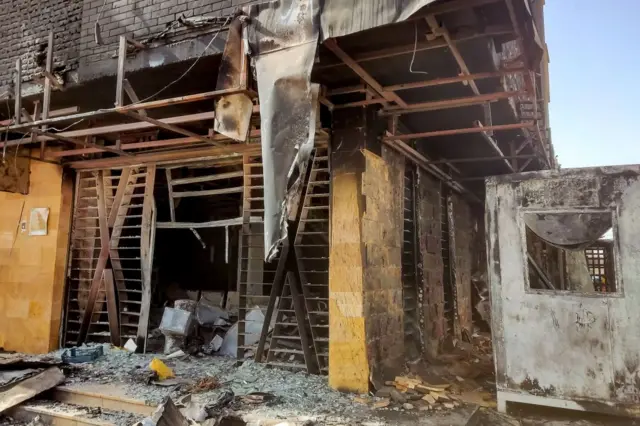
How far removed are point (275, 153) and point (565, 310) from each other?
3.67 meters

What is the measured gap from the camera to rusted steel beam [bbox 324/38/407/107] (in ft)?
13.7

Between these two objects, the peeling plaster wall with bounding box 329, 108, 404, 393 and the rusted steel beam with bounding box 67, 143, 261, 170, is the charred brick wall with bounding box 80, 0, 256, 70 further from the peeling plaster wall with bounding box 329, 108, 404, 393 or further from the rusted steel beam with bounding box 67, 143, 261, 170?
the peeling plaster wall with bounding box 329, 108, 404, 393

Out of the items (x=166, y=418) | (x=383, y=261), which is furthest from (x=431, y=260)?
(x=166, y=418)

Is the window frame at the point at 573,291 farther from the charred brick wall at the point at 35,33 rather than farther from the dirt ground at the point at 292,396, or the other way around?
the charred brick wall at the point at 35,33

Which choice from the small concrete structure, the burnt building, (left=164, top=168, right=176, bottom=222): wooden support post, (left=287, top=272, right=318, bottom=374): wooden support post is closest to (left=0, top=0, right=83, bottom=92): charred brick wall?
the burnt building

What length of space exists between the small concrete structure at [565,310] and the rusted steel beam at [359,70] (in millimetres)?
1689

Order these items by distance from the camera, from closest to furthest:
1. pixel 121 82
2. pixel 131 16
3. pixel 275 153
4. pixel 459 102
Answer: pixel 275 153
pixel 459 102
pixel 121 82
pixel 131 16

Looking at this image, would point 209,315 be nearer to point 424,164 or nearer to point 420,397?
point 420,397

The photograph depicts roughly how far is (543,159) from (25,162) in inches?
413

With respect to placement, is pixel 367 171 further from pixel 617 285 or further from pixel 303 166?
pixel 617 285

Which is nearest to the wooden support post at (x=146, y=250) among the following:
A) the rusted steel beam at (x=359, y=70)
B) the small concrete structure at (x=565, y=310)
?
the rusted steel beam at (x=359, y=70)

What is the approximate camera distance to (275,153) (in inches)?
164

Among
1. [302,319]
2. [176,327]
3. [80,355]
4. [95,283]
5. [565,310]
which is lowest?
[80,355]

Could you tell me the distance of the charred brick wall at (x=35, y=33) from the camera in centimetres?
762
